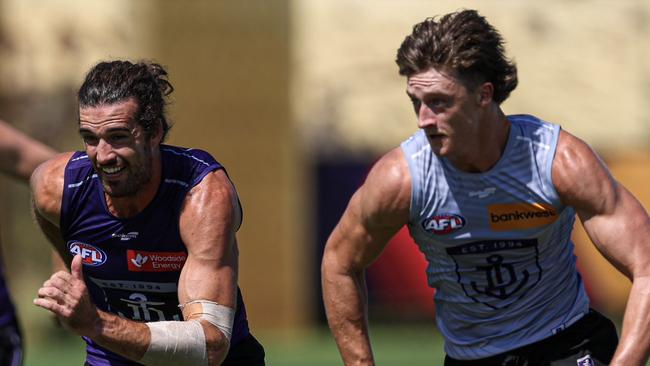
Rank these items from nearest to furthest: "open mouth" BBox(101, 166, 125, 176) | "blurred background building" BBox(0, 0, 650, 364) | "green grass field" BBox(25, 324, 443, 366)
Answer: "open mouth" BBox(101, 166, 125, 176)
"green grass field" BBox(25, 324, 443, 366)
"blurred background building" BBox(0, 0, 650, 364)

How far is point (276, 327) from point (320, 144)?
2.53m

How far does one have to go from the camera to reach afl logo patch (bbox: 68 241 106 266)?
546 centimetres

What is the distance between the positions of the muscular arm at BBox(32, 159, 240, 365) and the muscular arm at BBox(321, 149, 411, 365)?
0.57 metres

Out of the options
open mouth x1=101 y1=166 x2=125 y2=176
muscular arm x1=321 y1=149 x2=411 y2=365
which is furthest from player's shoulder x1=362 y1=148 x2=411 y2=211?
open mouth x1=101 y1=166 x2=125 y2=176

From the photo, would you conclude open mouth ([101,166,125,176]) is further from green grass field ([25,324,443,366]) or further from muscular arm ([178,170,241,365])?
green grass field ([25,324,443,366])

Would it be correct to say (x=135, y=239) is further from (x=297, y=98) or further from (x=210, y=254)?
(x=297, y=98)

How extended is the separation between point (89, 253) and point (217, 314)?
2.10ft

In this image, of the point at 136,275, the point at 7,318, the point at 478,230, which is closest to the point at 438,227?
the point at 478,230

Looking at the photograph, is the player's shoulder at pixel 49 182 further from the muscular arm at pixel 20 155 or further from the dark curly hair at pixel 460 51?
the dark curly hair at pixel 460 51

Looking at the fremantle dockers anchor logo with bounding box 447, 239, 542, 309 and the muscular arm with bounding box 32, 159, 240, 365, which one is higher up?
the muscular arm with bounding box 32, 159, 240, 365

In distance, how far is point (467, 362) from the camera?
583 cm

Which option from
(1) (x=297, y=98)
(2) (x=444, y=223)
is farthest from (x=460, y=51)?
(1) (x=297, y=98)

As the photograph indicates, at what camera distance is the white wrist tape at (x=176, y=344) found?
197 inches

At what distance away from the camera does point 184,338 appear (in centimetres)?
507
